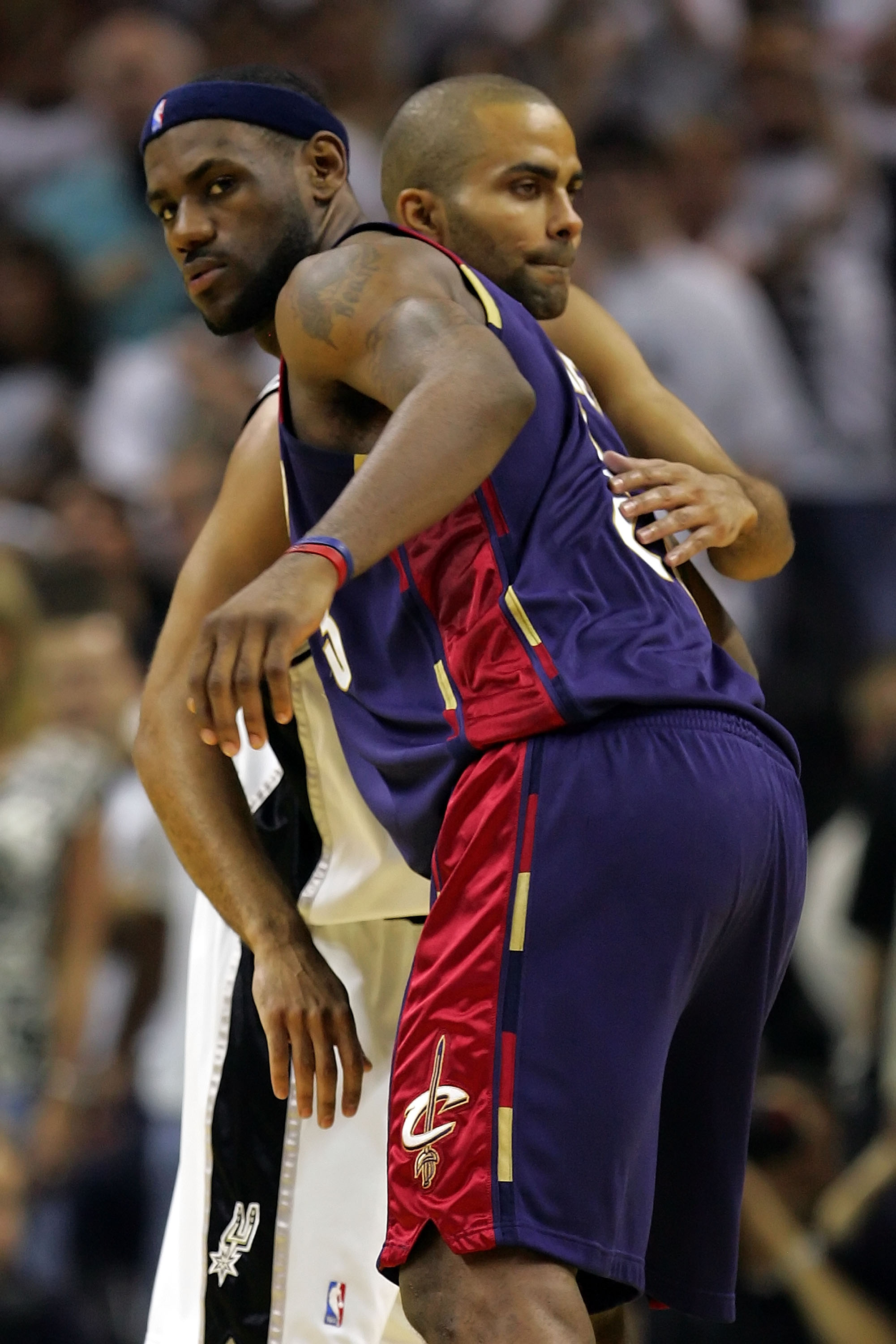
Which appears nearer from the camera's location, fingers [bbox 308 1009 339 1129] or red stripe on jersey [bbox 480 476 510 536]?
red stripe on jersey [bbox 480 476 510 536]

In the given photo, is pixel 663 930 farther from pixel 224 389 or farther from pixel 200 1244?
pixel 224 389

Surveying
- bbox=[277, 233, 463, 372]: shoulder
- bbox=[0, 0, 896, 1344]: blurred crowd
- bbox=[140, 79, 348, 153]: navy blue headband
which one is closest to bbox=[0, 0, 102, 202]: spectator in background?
bbox=[0, 0, 896, 1344]: blurred crowd

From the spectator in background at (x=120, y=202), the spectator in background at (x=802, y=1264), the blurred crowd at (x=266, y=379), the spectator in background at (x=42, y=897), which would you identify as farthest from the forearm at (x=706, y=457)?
the spectator in background at (x=120, y=202)

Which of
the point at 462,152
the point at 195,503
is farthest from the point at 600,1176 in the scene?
the point at 195,503

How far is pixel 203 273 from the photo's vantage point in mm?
2758

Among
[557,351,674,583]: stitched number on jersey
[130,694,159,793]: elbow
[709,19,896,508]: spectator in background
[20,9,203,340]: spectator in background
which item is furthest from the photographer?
[709,19,896,508]: spectator in background

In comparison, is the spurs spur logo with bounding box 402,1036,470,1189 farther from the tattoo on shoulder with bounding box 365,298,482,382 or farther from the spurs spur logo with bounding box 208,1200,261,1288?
the spurs spur logo with bounding box 208,1200,261,1288

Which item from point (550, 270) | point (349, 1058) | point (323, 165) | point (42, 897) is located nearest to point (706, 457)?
point (550, 270)

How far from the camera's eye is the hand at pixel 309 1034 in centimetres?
257

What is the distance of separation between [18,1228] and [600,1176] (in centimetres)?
335

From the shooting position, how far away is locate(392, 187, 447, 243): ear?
2.73 m

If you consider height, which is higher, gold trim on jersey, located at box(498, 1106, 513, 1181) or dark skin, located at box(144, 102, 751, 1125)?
dark skin, located at box(144, 102, 751, 1125)

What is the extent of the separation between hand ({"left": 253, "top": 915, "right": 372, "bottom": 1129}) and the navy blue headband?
4.18 ft

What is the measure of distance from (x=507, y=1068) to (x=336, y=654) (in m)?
0.70
